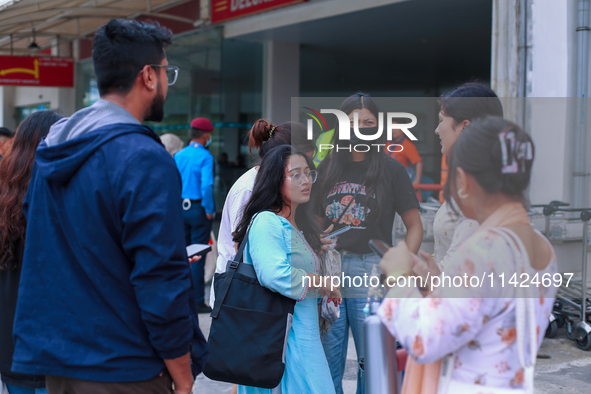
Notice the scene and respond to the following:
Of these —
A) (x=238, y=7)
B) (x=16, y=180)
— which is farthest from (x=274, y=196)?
(x=238, y=7)

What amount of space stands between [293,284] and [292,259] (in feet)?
0.58

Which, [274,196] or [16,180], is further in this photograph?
[274,196]

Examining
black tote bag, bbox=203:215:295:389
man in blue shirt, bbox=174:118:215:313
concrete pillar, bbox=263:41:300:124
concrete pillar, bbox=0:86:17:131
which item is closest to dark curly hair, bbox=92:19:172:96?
black tote bag, bbox=203:215:295:389

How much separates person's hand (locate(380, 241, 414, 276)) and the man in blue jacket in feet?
1.97

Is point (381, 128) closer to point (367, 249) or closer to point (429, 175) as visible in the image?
point (367, 249)

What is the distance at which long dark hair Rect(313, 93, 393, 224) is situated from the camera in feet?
7.65

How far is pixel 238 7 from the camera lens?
897 cm

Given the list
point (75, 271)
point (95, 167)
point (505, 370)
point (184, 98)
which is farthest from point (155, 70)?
point (184, 98)

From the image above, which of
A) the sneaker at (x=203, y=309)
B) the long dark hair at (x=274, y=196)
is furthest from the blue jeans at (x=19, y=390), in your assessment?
the sneaker at (x=203, y=309)

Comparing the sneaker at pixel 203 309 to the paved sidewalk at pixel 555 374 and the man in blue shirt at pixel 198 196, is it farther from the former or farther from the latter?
the paved sidewalk at pixel 555 374

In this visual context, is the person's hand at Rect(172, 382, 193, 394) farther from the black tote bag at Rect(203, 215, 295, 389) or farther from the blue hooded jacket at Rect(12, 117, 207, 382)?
the black tote bag at Rect(203, 215, 295, 389)

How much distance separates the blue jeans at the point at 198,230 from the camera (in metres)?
5.84

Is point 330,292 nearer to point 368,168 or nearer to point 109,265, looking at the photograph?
point 368,168

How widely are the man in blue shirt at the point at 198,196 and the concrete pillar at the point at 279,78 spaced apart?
13.5ft
